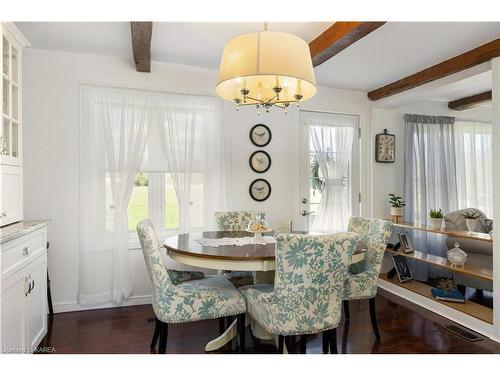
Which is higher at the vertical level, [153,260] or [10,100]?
[10,100]

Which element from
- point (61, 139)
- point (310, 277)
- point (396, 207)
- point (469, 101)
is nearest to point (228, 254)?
point (310, 277)

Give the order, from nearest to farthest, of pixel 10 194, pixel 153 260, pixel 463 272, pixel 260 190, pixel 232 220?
1. pixel 153 260
2. pixel 10 194
3. pixel 463 272
4. pixel 232 220
5. pixel 260 190

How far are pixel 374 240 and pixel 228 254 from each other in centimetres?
133

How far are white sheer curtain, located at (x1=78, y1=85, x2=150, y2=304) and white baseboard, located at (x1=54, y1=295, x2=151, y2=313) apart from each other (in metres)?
0.06

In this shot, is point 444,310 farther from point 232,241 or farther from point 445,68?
point 445,68

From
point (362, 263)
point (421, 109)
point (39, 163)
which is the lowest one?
point (362, 263)

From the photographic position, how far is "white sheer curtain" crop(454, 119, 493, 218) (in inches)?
181

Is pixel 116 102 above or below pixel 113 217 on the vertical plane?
above

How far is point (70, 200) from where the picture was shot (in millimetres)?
2900

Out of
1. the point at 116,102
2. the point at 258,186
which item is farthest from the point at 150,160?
the point at 258,186

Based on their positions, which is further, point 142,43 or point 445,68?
point 445,68

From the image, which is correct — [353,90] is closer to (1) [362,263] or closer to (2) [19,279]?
(1) [362,263]

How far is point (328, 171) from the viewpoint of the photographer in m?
3.92
